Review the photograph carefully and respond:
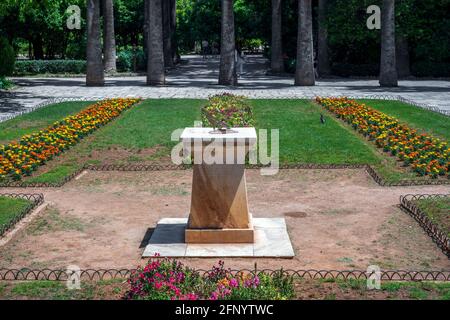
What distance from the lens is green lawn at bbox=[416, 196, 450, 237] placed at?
1081 centimetres

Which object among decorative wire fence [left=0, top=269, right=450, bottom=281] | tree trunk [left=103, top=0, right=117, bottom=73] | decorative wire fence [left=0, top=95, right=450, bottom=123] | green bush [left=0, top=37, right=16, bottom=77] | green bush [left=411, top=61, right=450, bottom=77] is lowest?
decorative wire fence [left=0, top=269, right=450, bottom=281]

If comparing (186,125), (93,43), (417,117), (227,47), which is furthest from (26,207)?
(93,43)

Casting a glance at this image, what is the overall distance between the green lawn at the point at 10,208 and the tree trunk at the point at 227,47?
20.9 m

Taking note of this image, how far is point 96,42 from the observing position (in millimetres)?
34219

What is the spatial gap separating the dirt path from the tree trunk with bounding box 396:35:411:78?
2541 centimetres

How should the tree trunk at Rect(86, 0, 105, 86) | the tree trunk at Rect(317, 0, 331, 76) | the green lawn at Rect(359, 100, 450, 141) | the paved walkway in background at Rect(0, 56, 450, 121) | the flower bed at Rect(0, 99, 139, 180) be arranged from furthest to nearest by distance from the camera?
Result: 1. the tree trunk at Rect(317, 0, 331, 76)
2. the tree trunk at Rect(86, 0, 105, 86)
3. the paved walkway in background at Rect(0, 56, 450, 121)
4. the green lawn at Rect(359, 100, 450, 141)
5. the flower bed at Rect(0, 99, 139, 180)

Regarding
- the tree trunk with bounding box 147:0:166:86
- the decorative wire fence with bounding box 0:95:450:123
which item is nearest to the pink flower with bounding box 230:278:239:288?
the decorative wire fence with bounding box 0:95:450:123

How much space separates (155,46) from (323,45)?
421 inches

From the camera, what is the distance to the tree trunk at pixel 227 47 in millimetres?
31886

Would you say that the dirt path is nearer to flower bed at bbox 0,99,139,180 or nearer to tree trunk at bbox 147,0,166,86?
flower bed at bbox 0,99,139,180

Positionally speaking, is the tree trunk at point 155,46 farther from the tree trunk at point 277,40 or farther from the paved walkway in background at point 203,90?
the tree trunk at point 277,40

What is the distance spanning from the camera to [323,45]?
130 ft

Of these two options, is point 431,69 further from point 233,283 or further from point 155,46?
point 233,283
